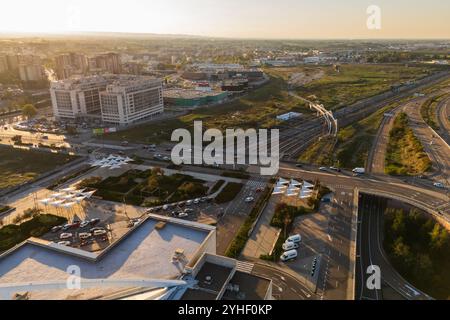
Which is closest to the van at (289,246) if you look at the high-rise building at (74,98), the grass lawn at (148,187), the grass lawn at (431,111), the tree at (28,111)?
the grass lawn at (148,187)

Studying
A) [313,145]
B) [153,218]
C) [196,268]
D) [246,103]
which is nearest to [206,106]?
[246,103]

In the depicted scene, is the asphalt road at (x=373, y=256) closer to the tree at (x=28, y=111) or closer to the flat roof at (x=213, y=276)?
the flat roof at (x=213, y=276)

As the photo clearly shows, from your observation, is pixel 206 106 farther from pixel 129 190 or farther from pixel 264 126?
pixel 129 190

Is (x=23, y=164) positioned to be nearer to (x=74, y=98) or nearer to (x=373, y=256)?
(x=74, y=98)

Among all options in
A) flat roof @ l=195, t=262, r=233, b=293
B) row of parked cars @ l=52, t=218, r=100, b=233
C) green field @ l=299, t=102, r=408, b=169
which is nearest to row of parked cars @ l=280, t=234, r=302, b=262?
flat roof @ l=195, t=262, r=233, b=293

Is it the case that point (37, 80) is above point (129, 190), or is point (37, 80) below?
above
